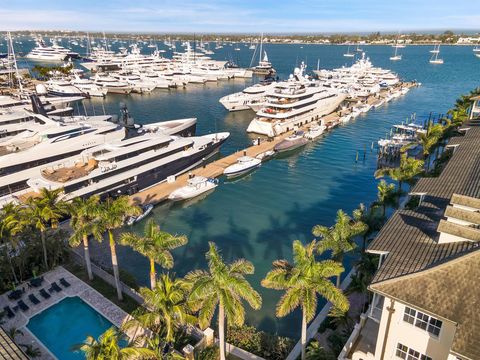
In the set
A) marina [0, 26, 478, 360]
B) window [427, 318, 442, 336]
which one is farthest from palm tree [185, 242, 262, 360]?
marina [0, 26, 478, 360]

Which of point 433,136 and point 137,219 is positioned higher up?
point 433,136

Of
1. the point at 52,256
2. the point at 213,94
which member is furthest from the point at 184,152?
the point at 213,94

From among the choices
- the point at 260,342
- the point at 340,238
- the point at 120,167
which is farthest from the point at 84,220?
the point at 340,238

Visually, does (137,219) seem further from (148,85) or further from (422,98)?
(422,98)

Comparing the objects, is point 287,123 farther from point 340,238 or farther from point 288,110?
point 340,238

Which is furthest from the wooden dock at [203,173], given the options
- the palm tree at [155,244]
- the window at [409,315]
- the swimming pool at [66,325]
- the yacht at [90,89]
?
the yacht at [90,89]

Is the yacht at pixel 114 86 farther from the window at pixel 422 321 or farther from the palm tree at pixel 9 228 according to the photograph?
the window at pixel 422 321
